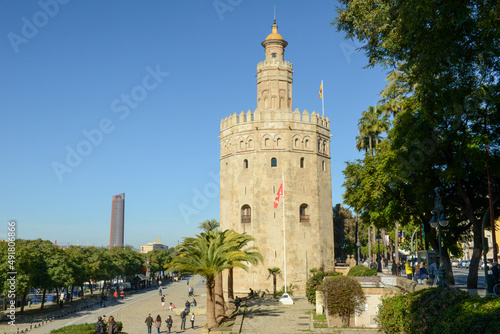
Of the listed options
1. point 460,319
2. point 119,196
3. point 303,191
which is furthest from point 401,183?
point 119,196

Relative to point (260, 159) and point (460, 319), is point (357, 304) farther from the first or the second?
point (260, 159)

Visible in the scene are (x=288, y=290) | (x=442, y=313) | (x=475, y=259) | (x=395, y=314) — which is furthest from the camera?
(x=288, y=290)

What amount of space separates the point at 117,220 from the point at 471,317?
7160 inches

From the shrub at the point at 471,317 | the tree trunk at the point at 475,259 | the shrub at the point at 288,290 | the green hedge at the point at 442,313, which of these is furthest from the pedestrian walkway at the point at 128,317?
the shrub at the point at 471,317

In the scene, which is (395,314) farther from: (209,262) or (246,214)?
(246,214)

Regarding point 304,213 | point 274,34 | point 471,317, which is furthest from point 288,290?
point 471,317

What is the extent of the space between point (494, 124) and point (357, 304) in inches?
451

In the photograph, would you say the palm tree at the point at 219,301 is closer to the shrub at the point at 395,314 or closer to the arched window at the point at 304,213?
the shrub at the point at 395,314

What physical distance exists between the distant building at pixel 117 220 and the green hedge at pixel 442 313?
171m

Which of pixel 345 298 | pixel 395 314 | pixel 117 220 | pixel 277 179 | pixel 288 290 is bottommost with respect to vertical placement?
pixel 288 290

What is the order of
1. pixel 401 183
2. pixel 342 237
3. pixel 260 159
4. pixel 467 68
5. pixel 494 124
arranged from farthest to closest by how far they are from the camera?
pixel 342 237, pixel 260 159, pixel 401 183, pixel 494 124, pixel 467 68

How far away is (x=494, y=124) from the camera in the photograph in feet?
67.7

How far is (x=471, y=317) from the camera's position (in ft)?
36.4

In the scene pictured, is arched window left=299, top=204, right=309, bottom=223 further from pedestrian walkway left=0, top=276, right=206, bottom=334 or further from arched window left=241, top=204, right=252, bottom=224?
pedestrian walkway left=0, top=276, right=206, bottom=334
